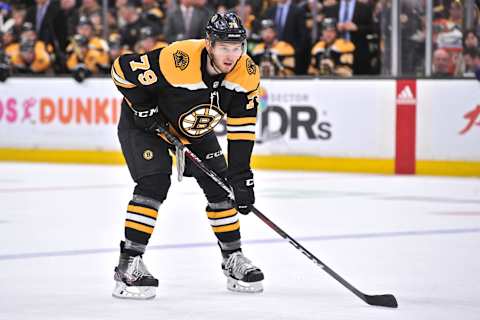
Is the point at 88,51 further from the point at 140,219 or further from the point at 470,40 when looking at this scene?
the point at 140,219

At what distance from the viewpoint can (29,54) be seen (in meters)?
12.7

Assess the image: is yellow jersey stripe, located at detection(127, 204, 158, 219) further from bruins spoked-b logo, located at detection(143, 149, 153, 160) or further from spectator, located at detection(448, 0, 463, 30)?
spectator, located at detection(448, 0, 463, 30)

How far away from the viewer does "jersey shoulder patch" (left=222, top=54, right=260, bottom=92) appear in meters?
4.80

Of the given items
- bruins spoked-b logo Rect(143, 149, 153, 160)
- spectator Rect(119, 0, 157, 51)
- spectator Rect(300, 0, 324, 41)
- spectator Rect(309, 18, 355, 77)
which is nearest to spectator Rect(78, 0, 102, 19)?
spectator Rect(119, 0, 157, 51)

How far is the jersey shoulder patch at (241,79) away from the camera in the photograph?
4801 mm

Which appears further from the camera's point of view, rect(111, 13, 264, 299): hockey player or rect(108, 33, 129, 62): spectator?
rect(108, 33, 129, 62): spectator

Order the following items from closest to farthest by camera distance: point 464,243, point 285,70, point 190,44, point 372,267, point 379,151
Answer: point 190,44 → point 372,267 → point 464,243 → point 379,151 → point 285,70

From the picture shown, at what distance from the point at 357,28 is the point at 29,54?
3553 millimetres

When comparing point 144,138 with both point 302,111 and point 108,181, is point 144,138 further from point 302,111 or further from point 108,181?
point 302,111

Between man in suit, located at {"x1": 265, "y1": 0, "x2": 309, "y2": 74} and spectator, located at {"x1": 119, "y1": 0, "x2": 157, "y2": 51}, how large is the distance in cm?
149

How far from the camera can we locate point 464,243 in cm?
640

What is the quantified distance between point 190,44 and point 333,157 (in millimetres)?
6232

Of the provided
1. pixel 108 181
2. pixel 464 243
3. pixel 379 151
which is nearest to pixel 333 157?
pixel 379 151

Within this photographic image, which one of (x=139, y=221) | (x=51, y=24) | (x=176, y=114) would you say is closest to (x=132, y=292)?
(x=139, y=221)
